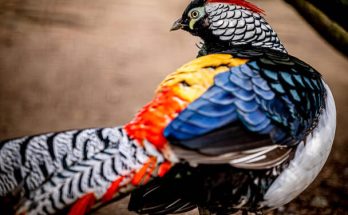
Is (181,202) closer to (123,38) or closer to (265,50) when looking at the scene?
(265,50)

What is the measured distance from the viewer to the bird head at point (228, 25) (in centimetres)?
176

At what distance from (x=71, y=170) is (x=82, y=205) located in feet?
0.36

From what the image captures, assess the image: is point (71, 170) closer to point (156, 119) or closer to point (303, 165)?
point (156, 119)

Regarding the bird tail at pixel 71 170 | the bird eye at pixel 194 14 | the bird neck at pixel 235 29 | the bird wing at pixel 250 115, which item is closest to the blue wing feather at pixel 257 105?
the bird wing at pixel 250 115

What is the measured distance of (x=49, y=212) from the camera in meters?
1.12

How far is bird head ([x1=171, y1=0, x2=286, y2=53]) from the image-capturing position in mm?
1757

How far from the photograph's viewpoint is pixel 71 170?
115 cm

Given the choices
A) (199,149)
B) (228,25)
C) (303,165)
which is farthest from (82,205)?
(228,25)

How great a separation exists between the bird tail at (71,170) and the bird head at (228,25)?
789mm

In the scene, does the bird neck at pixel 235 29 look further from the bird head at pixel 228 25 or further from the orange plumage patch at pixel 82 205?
the orange plumage patch at pixel 82 205

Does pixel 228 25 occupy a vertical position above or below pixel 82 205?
above

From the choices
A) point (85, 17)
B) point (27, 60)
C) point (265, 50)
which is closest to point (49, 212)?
point (265, 50)

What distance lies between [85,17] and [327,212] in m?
3.71

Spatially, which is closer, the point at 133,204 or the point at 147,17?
the point at 133,204
